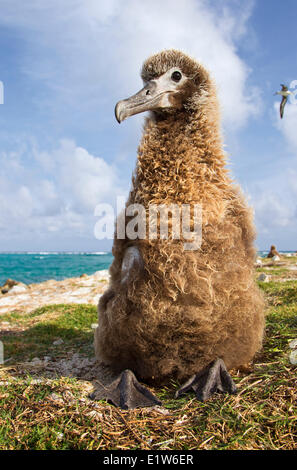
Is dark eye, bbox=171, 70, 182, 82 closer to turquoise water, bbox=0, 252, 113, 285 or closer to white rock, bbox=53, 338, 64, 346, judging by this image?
white rock, bbox=53, 338, 64, 346

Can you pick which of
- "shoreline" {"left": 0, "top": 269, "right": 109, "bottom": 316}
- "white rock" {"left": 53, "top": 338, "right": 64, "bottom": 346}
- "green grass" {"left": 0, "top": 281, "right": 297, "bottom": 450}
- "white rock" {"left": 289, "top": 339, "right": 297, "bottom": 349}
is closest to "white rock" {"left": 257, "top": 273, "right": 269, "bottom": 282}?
"shoreline" {"left": 0, "top": 269, "right": 109, "bottom": 316}

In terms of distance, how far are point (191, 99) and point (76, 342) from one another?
397cm

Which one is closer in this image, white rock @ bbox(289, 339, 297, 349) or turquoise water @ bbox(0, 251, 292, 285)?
white rock @ bbox(289, 339, 297, 349)

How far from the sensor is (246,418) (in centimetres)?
260

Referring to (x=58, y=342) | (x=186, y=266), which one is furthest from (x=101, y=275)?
(x=186, y=266)

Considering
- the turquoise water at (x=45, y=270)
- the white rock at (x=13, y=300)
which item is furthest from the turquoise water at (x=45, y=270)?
the white rock at (x=13, y=300)

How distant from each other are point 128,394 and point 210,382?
704mm

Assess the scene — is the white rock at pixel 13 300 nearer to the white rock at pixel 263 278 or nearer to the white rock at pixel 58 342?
the white rock at pixel 58 342

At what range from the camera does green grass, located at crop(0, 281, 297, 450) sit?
7.84 ft

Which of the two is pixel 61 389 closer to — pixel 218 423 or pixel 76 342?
pixel 218 423

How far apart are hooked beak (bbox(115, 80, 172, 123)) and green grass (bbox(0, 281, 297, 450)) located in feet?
8.10

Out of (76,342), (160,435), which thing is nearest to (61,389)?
(160,435)

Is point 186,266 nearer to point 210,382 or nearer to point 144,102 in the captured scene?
point 210,382

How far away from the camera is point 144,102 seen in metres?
3.24
